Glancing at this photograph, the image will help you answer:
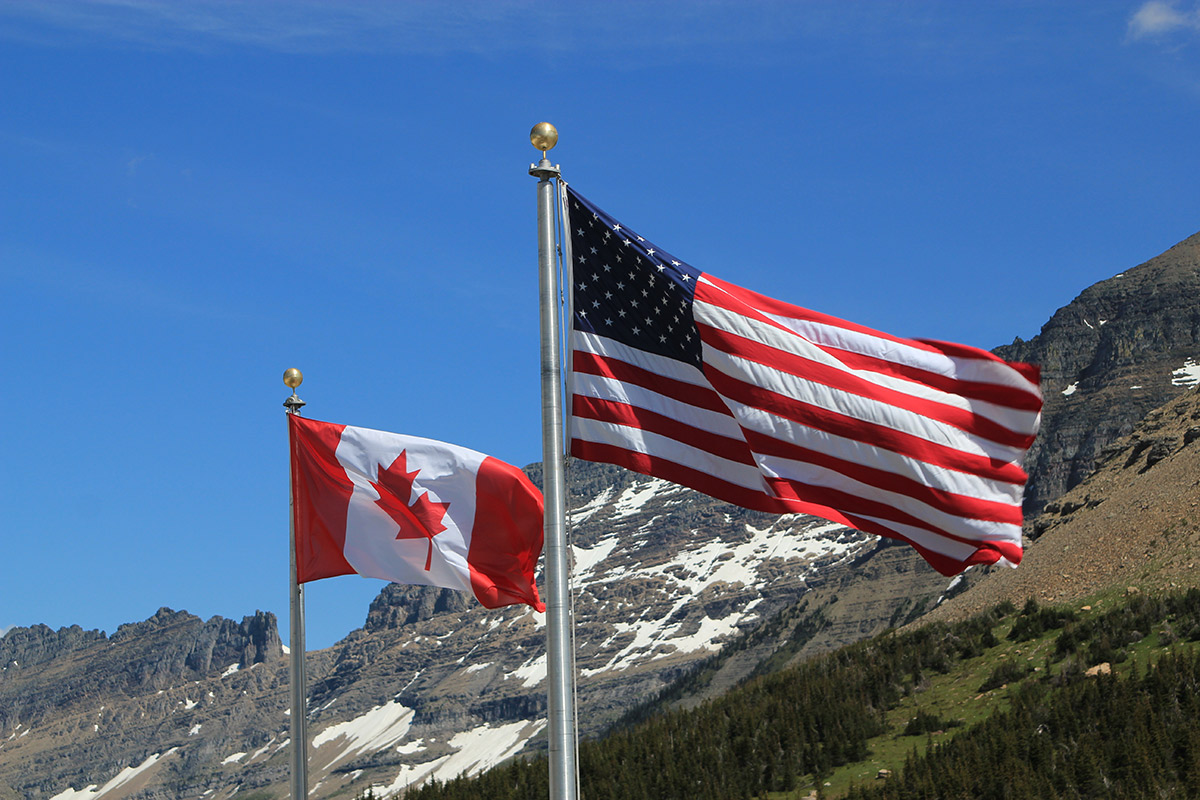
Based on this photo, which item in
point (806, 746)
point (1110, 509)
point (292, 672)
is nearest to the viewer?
point (292, 672)

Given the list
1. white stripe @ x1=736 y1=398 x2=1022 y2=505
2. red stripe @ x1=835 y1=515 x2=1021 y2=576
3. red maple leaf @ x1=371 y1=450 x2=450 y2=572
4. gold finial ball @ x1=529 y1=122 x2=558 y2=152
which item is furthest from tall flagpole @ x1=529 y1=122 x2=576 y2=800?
red maple leaf @ x1=371 y1=450 x2=450 y2=572

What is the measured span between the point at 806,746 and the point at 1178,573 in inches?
854

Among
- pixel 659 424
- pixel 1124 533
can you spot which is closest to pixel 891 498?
pixel 659 424

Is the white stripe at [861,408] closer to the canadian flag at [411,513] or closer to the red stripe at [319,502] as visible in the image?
the canadian flag at [411,513]

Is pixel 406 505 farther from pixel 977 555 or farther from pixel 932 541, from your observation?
pixel 977 555

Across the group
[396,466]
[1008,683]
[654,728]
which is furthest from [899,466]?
[654,728]

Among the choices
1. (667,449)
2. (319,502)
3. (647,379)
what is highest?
(647,379)

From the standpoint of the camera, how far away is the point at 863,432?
16.5m

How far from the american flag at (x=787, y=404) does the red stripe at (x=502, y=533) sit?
3025 mm

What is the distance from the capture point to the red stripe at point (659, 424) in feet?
52.8

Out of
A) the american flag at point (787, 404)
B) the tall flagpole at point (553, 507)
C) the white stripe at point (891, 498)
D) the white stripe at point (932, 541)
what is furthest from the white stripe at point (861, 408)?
the tall flagpole at point (553, 507)

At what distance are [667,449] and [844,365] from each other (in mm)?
2419

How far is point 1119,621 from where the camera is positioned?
65.2 metres

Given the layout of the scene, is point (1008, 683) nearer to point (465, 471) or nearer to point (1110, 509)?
point (1110, 509)
